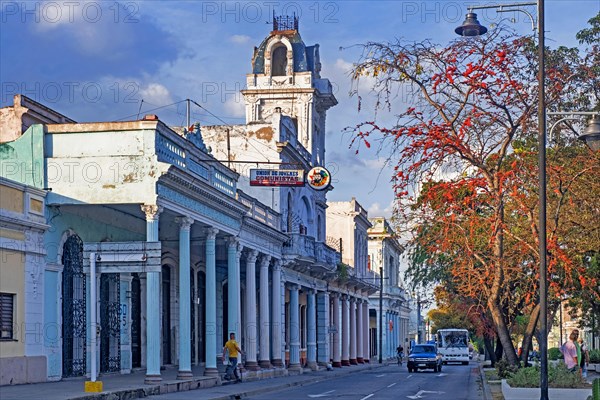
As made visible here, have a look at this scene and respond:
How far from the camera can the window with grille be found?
2252cm

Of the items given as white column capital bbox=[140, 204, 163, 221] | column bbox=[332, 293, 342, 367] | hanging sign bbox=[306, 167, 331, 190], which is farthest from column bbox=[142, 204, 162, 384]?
column bbox=[332, 293, 342, 367]

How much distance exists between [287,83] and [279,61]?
62.6 inches

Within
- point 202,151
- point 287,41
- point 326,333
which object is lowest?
point 326,333

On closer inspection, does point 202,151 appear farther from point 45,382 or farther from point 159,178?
point 45,382

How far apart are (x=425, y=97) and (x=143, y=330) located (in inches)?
609

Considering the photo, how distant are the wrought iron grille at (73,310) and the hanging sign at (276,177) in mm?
7362

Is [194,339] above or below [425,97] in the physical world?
below

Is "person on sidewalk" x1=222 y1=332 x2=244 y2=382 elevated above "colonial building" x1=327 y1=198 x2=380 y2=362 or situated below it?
below

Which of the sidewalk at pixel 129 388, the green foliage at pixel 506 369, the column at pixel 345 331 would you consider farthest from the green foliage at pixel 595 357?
the green foliage at pixel 506 369

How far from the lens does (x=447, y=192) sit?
21.7m

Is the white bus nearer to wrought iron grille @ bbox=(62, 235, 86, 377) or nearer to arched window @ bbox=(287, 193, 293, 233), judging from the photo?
arched window @ bbox=(287, 193, 293, 233)

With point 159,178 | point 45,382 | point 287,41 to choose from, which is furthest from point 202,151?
point 287,41

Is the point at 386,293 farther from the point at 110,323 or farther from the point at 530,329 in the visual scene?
the point at 530,329

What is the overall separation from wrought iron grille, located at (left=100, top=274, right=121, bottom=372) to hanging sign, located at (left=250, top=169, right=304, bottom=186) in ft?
17.9
